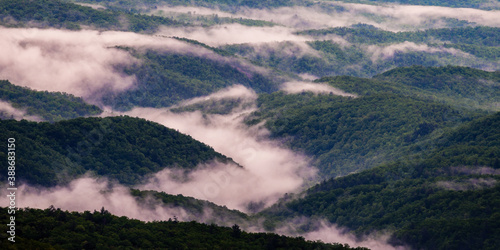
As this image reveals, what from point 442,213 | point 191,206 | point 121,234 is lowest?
point 121,234

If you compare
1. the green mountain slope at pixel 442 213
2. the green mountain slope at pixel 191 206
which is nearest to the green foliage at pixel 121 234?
the green mountain slope at pixel 442 213

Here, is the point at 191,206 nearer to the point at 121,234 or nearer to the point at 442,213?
the point at 121,234

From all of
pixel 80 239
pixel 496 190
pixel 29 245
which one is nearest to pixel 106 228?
pixel 80 239

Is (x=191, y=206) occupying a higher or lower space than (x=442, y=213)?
higher

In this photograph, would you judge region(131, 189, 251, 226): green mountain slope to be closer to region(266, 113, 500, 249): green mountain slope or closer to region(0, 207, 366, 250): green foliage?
region(266, 113, 500, 249): green mountain slope

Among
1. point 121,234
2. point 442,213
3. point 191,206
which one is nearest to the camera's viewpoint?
point 121,234

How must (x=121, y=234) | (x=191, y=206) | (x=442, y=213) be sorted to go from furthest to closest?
(x=191, y=206)
(x=442, y=213)
(x=121, y=234)

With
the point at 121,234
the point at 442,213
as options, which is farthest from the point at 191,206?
the point at 442,213

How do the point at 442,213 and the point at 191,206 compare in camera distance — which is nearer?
the point at 442,213

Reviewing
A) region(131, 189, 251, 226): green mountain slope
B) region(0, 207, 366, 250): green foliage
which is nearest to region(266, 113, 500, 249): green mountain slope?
region(0, 207, 366, 250): green foliage
